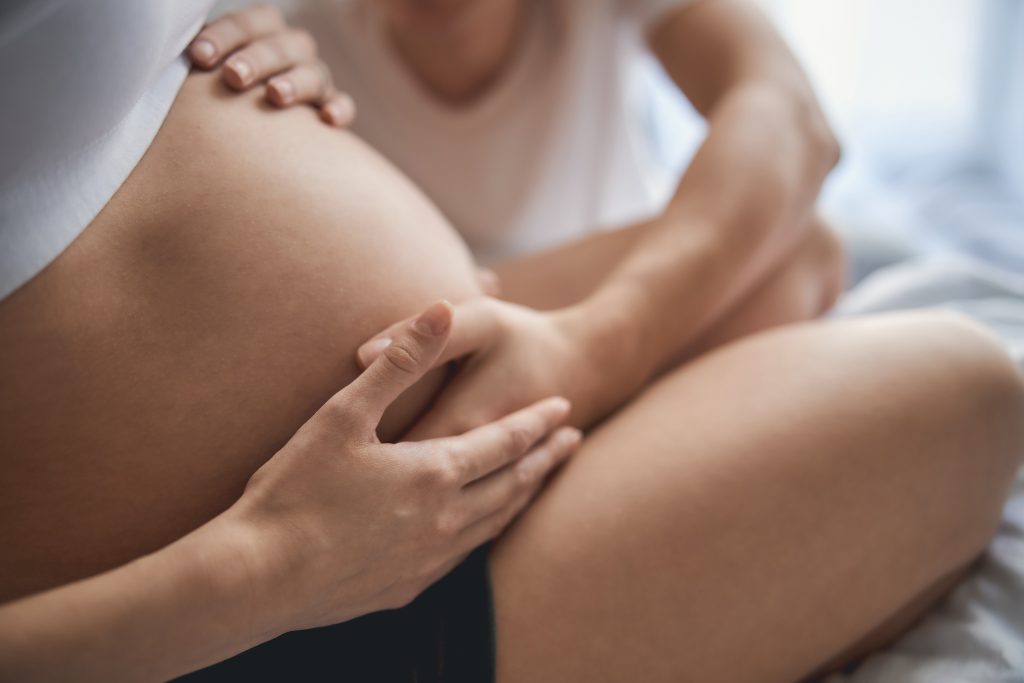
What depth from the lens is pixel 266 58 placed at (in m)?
0.68

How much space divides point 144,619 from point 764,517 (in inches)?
16.6

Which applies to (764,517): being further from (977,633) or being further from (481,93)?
(481,93)

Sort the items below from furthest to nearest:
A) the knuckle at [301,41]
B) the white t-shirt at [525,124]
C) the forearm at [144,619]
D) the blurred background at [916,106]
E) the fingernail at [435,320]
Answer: the blurred background at [916,106] → the white t-shirt at [525,124] → the knuckle at [301,41] → the fingernail at [435,320] → the forearm at [144,619]

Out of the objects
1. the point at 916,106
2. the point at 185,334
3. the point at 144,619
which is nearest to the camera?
the point at 144,619

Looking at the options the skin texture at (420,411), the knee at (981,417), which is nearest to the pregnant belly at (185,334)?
the skin texture at (420,411)

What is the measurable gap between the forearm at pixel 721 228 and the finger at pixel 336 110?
0.28 meters

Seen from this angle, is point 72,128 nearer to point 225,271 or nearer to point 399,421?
point 225,271

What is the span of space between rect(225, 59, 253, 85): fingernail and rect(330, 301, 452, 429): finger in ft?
0.90

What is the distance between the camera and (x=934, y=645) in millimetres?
654

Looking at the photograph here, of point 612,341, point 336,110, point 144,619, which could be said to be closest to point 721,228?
point 612,341

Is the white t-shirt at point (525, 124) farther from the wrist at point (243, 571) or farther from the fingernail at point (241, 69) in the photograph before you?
the wrist at point (243, 571)

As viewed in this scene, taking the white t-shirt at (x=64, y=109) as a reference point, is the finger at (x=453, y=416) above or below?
below

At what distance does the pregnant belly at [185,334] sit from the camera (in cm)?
Result: 51

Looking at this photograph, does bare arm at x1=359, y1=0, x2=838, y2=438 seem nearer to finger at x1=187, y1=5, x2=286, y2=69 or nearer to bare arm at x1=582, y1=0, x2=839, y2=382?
bare arm at x1=582, y1=0, x2=839, y2=382
